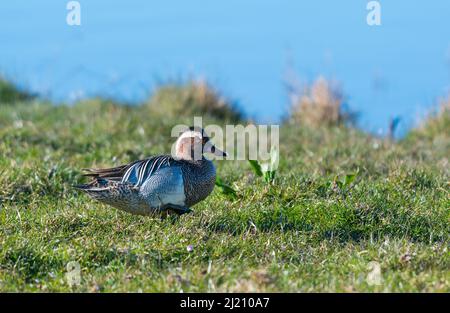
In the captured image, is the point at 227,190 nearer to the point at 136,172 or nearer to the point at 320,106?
the point at 136,172

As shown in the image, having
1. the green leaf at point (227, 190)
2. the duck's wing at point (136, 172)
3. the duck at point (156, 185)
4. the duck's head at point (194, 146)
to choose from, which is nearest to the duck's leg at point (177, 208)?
the duck at point (156, 185)

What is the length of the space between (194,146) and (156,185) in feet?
1.68

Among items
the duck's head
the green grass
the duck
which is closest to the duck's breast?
the duck

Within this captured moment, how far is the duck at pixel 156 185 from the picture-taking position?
233 inches

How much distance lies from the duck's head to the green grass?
0.36m

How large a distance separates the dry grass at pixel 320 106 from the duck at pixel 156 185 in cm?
523

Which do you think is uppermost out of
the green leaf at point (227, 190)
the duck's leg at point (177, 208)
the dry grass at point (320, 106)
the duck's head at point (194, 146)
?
the duck's head at point (194, 146)

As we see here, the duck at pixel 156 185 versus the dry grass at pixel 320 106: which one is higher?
the duck at pixel 156 185

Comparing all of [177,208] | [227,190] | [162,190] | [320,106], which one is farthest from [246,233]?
[320,106]

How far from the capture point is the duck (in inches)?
233

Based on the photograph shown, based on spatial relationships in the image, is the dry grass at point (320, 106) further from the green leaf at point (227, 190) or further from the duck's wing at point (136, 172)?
the duck's wing at point (136, 172)
